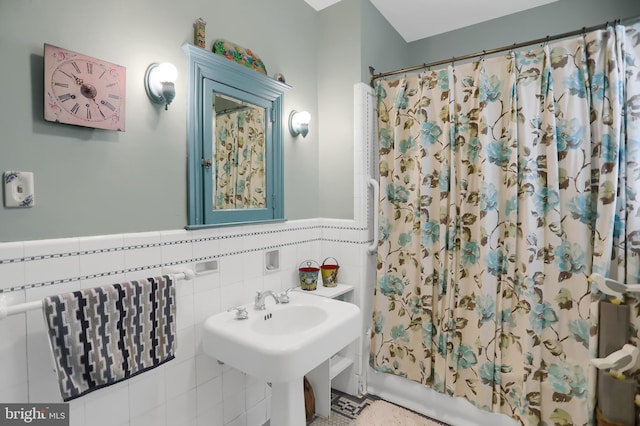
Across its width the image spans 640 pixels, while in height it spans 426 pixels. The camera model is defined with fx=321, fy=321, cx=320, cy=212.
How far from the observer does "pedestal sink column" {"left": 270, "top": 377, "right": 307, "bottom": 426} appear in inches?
56.4

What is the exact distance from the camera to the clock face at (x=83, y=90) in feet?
3.56

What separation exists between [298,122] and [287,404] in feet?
5.27

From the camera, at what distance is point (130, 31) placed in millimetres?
1305

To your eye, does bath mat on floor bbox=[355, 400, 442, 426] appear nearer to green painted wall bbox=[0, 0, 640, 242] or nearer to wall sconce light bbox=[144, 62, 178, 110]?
green painted wall bbox=[0, 0, 640, 242]

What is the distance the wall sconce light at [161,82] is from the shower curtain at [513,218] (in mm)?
1442

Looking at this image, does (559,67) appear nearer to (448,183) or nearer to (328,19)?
(448,183)

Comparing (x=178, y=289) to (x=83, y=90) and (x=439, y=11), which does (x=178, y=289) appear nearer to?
(x=83, y=90)

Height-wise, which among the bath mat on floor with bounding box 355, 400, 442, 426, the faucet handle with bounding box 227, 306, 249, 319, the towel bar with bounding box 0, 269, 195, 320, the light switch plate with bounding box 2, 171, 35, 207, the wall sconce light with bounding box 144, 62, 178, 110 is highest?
the wall sconce light with bounding box 144, 62, 178, 110

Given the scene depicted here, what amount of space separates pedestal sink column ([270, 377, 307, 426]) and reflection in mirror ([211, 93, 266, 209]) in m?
0.92

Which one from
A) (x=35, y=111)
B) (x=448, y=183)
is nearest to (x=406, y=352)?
(x=448, y=183)

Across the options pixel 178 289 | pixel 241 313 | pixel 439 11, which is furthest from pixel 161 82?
pixel 439 11

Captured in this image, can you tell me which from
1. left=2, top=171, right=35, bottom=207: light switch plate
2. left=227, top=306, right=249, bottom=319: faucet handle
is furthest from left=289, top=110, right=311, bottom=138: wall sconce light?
left=2, top=171, right=35, bottom=207: light switch plate

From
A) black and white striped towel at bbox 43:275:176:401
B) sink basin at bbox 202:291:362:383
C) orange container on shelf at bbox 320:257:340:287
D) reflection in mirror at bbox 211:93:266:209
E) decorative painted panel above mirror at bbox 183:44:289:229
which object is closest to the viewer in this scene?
black and white striped towel at bbox 43:275:176:401

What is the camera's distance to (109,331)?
1151 millimetres
